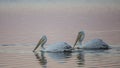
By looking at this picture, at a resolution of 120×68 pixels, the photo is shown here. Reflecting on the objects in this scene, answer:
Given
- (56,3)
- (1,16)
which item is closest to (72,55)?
(1,16)

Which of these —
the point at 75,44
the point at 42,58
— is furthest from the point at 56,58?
the point at 75,44

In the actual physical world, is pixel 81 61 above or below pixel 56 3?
below

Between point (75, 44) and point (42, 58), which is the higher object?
point (75, 44)

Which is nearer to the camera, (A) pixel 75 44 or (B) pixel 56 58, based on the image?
(B) pixel 56 58

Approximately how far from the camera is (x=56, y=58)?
1775 cm

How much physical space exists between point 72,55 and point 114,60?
185cm

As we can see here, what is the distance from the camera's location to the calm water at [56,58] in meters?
16.0

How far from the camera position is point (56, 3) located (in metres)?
44.6

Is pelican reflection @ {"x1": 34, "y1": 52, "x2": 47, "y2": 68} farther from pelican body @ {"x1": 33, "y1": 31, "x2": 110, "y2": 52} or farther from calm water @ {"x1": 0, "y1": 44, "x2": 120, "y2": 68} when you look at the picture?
pelican body @ {"x1": 33, "y1": 31, "x2": 110, "y2": 52}

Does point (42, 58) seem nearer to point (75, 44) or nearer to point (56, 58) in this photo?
point (56, 58)

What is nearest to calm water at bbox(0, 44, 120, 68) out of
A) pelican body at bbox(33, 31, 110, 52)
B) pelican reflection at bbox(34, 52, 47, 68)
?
pelican reflection at bbox(34, 52, 47, 68)

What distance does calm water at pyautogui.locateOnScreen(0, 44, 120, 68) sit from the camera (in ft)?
52.6

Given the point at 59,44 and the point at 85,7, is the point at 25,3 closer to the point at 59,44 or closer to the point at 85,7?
the point at 85,7

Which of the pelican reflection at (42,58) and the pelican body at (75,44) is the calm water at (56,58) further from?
the pelican body at (75,44)
